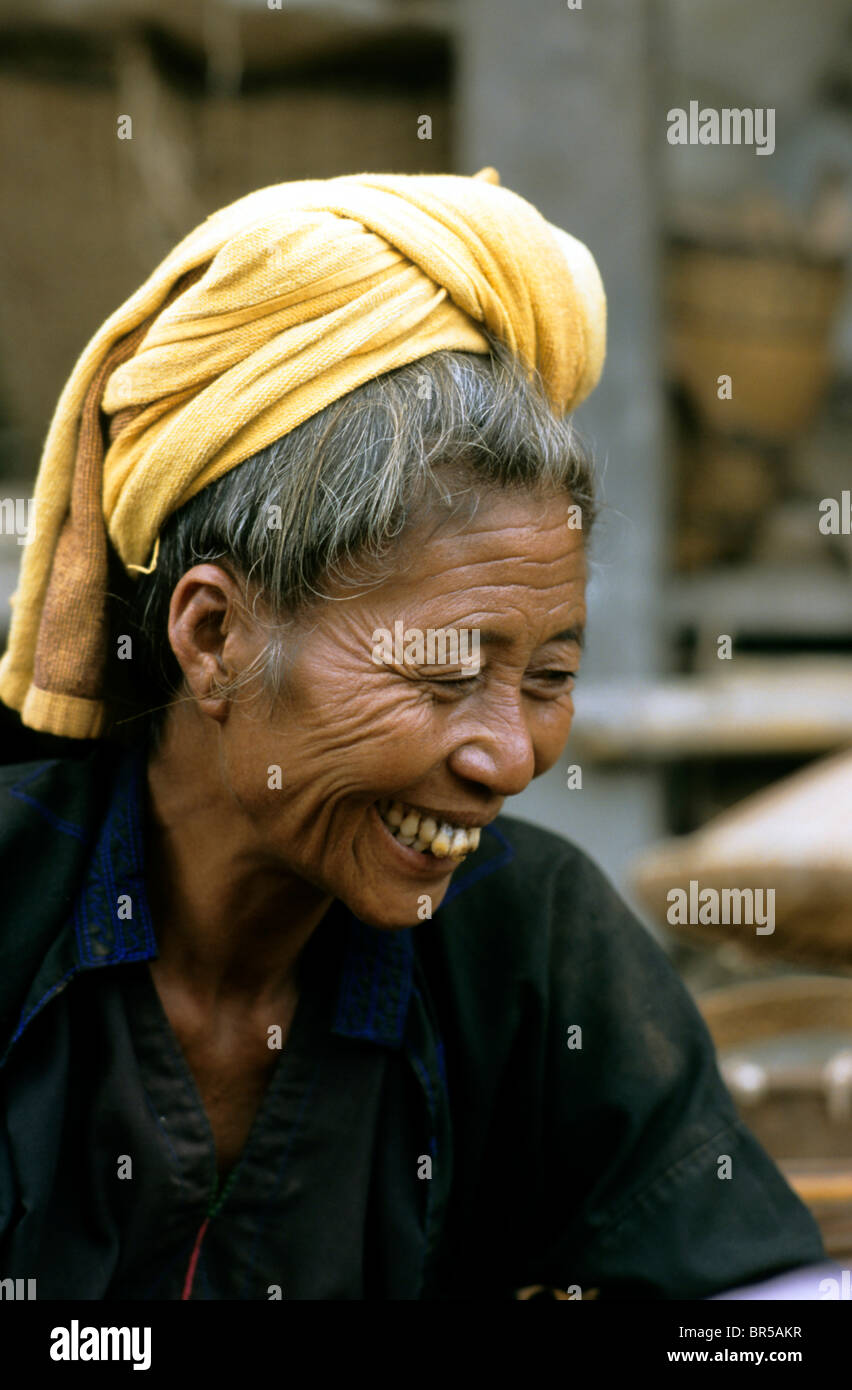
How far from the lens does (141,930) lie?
5.58ft

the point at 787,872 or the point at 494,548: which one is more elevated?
the point at 494,548

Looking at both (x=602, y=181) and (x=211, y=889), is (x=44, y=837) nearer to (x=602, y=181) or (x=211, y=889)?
(x=211, y=889)

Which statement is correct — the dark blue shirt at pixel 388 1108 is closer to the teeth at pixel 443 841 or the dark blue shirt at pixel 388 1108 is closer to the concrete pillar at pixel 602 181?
the teeth at pixel 443 841

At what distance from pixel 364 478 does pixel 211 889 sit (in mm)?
593

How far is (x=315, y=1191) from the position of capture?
69.4 inches

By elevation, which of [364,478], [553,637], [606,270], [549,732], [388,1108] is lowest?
[388,1108]

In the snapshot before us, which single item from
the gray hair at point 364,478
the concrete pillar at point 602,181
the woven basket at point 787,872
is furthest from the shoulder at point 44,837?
the concrete pillar at point 602,181

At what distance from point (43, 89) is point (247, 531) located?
12.7 ft

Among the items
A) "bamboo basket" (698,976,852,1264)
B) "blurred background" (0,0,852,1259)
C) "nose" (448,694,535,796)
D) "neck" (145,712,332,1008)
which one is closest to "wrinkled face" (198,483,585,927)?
"nose" (448,694,535,796)

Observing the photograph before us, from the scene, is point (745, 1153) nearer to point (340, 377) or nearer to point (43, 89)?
point (340, 377)

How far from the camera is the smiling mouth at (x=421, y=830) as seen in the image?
1564 millimetres

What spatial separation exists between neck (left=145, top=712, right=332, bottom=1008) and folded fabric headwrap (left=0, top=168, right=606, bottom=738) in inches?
5.2

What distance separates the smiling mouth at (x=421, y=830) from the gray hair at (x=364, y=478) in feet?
0.63

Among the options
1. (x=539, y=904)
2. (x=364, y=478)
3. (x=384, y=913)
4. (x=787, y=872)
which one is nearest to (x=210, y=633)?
(x=364, y=478)
